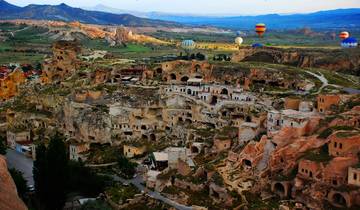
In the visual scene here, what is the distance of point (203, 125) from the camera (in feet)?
177

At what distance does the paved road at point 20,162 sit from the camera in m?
50.2

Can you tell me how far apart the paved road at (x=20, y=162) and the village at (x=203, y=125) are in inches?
36.1

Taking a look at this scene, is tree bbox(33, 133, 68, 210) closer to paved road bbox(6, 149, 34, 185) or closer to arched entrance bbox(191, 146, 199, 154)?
paved road bbox(6, 149, 34, 185)

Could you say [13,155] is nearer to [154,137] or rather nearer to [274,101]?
[154,137]

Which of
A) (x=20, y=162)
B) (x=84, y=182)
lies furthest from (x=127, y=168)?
(x=20, y=162)

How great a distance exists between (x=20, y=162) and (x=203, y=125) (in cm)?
1952

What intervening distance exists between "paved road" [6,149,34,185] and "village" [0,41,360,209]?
0.92 metres

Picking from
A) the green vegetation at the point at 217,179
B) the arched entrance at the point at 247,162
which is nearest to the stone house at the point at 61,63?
the green vegetation at the point at 217,179

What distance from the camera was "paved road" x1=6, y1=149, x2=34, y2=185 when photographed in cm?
5016

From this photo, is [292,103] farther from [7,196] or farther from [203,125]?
[7,196]

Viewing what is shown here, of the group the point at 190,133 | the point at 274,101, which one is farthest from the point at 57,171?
the point at 274,101

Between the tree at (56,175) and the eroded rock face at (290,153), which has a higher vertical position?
the eroded rock face at (290,153)

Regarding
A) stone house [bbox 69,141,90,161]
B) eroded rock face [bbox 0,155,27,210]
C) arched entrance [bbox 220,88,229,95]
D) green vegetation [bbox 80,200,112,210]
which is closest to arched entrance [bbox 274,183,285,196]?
green vegetation [bbox 80,200,112,210]

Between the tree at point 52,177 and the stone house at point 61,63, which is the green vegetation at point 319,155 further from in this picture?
the stone house at point 61,63
